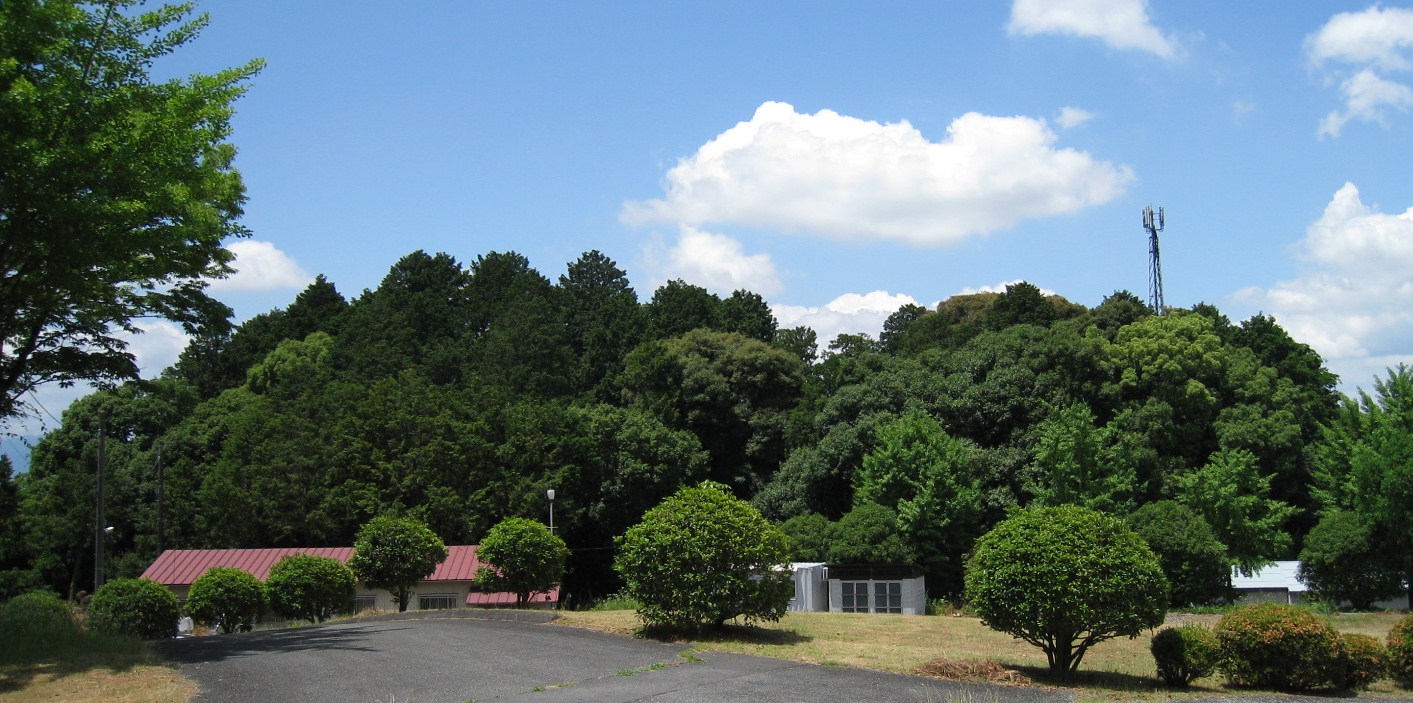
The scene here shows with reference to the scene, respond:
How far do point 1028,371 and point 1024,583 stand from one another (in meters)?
27.4

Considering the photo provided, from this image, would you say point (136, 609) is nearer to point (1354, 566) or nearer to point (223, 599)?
point (223, 599)

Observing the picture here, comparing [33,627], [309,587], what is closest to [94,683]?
[33,627]

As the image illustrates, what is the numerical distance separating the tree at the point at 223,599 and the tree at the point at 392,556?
2.50 meters

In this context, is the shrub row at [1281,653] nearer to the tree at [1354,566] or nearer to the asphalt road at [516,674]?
the asphalt road at [516,674]

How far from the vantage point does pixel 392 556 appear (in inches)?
963

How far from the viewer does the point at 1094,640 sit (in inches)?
513

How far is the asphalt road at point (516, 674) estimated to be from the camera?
35.9 ft

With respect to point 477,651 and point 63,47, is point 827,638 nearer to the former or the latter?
point 477,651

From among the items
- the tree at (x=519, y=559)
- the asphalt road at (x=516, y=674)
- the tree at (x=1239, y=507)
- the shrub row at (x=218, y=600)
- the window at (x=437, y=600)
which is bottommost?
the window at (x=437, y=600)

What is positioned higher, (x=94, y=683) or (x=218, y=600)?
(x=218, y=600)

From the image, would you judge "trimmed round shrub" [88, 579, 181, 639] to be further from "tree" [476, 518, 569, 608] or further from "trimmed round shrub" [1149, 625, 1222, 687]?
"trimmed round shrub" [1149, 625, 1222, 687]

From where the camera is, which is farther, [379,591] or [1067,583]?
[379,591]

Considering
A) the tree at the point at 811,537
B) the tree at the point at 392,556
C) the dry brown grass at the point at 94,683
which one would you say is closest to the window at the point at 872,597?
the tree at the point at 811,537

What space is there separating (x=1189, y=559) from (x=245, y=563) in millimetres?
A: 27505
